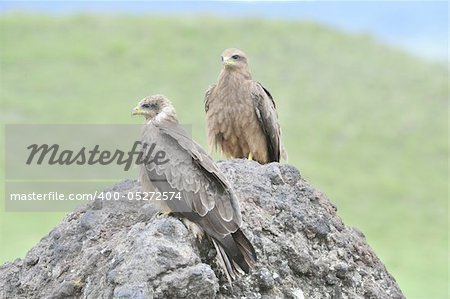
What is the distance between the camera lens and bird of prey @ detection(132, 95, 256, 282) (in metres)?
7.59

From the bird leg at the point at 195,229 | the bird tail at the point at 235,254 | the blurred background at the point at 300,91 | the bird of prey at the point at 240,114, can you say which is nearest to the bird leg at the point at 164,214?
the bird leg at the point at 195,229

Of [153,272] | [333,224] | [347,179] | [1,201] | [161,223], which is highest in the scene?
[347,179]

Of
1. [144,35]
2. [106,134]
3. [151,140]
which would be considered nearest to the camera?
[151,140]

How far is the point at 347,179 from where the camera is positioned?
30000 millimetres

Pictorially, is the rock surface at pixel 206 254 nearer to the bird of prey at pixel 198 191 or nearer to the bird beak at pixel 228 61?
the bird of prey at pixel 198 191

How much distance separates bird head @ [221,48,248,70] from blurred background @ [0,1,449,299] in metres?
12.1

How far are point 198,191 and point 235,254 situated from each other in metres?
0.56

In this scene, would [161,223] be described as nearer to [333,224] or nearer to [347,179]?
[333,224]

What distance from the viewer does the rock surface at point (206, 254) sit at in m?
7.20

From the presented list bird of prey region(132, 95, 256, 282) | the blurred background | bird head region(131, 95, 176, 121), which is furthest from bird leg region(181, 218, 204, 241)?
the blurred background

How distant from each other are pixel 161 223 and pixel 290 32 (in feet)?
110

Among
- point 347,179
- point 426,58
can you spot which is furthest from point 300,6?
point 347,179

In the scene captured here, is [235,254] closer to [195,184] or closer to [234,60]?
[195,184]

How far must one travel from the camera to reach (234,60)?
11641 millimetres
